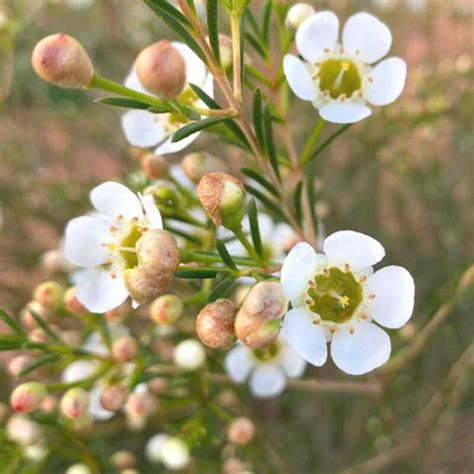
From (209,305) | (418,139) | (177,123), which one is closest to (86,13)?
(418,139)

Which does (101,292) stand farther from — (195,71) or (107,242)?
(195,71)

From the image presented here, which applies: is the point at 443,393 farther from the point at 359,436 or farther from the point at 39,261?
Result: the point at 39,261

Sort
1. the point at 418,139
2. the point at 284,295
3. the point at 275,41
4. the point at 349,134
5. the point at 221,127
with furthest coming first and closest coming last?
the point at 275,41
the point at 349,134
the point at 418,139
the point at 221,127
the point at 284,295

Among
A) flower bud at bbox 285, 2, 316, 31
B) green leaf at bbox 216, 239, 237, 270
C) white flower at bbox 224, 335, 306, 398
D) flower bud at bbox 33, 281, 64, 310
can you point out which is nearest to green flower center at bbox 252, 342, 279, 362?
white flower at bbox 224, 335, 306, 398

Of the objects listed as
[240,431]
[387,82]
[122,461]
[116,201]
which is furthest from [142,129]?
[122,461]

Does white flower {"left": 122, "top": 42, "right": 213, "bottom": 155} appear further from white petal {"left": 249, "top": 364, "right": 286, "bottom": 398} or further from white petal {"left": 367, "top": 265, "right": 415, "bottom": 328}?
white petal {"left": 249, "top": 364, "right": 286, "bottom": 398}

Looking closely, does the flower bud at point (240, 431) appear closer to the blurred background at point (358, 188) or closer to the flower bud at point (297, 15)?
the blurred background at point (358, 188)
